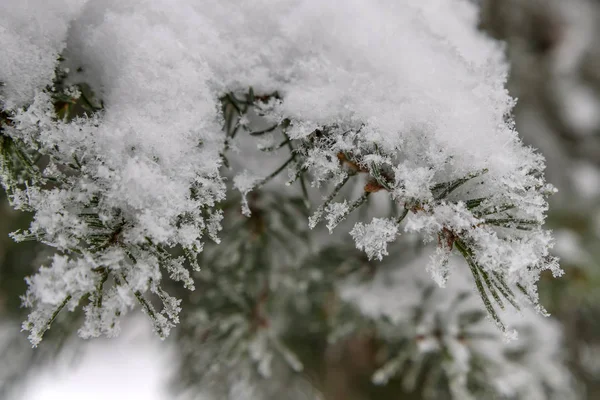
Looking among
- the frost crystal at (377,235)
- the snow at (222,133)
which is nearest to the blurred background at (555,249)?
the snow at (222,133)

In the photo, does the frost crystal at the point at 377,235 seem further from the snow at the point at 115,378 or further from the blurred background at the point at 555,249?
the snow at the point at 115,378

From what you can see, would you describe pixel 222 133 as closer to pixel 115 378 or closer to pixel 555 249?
pixel 555 249

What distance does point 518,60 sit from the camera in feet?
6.55

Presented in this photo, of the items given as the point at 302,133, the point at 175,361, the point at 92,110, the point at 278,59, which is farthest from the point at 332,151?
the point at 175,361

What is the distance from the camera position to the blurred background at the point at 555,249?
114 cm

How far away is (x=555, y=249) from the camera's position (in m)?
1.28

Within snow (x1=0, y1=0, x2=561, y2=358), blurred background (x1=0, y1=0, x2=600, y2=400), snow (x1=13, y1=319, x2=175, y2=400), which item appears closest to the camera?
snow (x1=0, y1=0, x2=561, y2=358)

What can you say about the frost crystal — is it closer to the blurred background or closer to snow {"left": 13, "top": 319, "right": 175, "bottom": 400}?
the blurred background

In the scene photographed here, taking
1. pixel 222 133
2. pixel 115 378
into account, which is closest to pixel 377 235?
→ pixel 222 133

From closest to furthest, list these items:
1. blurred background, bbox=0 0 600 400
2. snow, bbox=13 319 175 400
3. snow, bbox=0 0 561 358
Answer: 1. snow, bbox=0 0 561 358
2. blurred background, bbox=0 0 600 400
3. snow, bbox=13 319 175 400

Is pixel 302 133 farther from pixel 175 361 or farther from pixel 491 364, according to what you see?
pixel 175 361

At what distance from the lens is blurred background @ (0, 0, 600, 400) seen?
114cm

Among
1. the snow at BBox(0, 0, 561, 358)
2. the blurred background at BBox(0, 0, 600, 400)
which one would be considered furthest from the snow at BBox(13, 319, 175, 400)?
the snow at BBox(0, 0, 561, 358)

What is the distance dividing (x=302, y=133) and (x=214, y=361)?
594 millimetres
